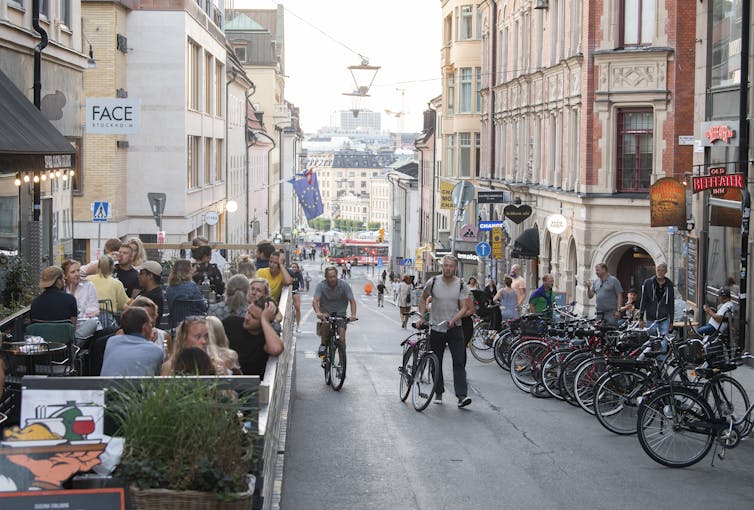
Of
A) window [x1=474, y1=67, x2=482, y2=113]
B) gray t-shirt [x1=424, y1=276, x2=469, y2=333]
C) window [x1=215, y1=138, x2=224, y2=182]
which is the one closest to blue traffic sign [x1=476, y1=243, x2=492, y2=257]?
window [x1=215, y1=138, x2=224, y2=182]

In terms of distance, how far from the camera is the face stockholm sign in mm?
22500

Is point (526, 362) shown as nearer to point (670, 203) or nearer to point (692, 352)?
point (692, 352)

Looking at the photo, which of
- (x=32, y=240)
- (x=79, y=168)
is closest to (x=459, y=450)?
(x=32, y=240)

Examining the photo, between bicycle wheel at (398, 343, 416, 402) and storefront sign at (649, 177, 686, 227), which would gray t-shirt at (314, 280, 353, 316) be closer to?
bicycle wheel at (398, 343, 416, 402)

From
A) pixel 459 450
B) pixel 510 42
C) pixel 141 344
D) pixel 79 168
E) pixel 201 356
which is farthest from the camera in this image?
pixel 510 42

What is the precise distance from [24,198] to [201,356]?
39.0 feet

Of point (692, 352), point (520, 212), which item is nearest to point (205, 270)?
point (692, 352)

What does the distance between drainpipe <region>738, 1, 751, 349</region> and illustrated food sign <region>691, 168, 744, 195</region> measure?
35cm

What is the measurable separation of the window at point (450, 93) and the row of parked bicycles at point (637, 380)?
125 feet

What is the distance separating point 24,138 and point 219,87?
109 feet

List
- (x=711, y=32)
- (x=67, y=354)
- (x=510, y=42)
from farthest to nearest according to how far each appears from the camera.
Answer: (x=510, y=42)
(x=711, y=32)
(x=67, y=354)

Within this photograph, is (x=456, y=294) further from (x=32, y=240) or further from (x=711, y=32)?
(x=711, y=32)

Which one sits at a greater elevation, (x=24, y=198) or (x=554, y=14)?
(x=554, y=14)

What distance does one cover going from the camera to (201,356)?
7793 millimetres
